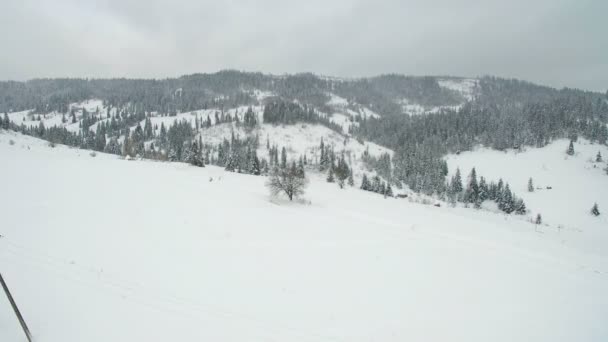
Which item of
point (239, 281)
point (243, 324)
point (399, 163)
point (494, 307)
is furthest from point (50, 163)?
point (399, 163)

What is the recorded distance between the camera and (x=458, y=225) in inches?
1166

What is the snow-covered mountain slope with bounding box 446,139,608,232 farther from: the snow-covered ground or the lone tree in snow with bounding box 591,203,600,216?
the snow-covered ground

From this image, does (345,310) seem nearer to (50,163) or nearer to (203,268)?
(203,268)

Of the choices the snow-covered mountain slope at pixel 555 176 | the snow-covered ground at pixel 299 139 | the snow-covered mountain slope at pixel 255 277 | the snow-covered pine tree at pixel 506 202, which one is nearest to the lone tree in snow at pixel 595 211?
→ the snow-covered mountain slope at pixel 555 176

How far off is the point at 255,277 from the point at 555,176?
133245 millimetres

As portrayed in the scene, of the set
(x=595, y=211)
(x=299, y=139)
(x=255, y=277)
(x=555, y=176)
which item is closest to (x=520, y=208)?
(x=595, y=211)

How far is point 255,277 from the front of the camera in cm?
1289

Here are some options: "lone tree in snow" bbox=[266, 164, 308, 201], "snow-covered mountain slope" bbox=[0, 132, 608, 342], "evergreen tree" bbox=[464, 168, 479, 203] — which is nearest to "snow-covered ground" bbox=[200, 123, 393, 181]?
"evergreen tree" bbox=[464, 168, 479, 203]

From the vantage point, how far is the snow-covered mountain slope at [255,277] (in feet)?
29.3

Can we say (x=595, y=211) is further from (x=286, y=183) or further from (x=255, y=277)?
(x=255, y=277)

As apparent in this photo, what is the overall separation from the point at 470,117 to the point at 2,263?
201419mm

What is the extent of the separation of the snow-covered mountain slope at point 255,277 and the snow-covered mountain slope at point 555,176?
68.6m

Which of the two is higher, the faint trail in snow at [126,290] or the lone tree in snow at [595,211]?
the faint trail in snow at [126,290]

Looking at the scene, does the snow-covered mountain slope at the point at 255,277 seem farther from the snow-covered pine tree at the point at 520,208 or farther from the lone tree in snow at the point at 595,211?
the lone tree in snow at the point at 595,211
